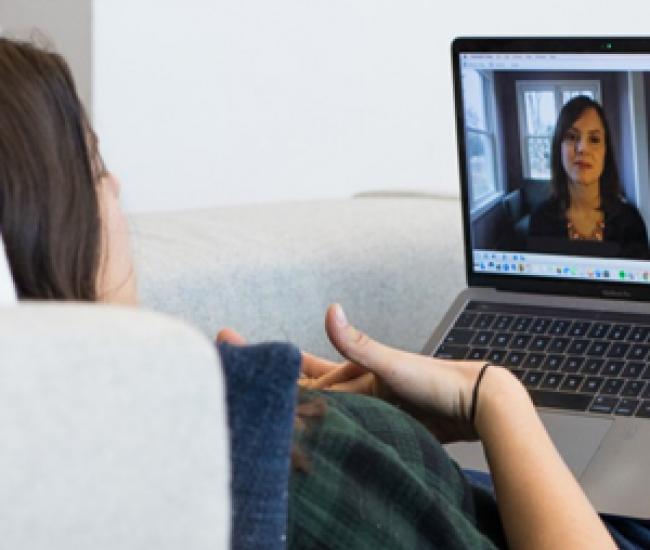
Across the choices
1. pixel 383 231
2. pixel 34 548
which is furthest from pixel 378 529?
pixel 383 231

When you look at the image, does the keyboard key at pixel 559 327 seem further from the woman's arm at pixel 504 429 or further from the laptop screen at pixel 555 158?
the woman's arm at pixel 504 429

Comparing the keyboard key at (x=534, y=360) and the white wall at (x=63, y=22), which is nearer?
the keyboard key at (x=534, y=360)

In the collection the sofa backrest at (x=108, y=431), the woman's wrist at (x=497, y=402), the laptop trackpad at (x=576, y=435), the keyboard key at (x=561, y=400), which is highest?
the sofa backrest at (x=108, y=431)

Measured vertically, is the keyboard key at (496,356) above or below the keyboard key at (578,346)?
below

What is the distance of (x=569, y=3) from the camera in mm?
2879

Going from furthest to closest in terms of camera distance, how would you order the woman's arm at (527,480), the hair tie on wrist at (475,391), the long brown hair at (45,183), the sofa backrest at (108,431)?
the hair tie on wrist at (475,391), the woman's arm at (527,480), the long brown hair at (45,183), the sofa backrest at (108,431)

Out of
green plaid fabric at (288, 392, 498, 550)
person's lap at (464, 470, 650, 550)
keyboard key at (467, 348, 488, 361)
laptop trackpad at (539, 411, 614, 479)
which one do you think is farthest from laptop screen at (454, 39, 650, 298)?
green plaid fabric at (288, 392, 498, 550)

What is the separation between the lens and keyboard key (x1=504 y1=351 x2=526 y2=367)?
4.49ft

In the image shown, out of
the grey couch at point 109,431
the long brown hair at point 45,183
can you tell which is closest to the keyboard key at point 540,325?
the long brown hair at point 45,183

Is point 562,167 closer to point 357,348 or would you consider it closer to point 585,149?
point 585,149

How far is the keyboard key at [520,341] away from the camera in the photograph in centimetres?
139

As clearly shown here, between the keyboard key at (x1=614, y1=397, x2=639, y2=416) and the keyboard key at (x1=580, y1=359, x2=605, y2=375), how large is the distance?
54mm

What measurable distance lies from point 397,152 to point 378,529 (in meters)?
2.17

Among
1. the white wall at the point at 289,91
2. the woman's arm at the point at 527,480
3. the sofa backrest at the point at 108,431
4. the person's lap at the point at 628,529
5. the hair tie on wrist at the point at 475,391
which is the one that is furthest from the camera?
the white wall at the point at 289,91
